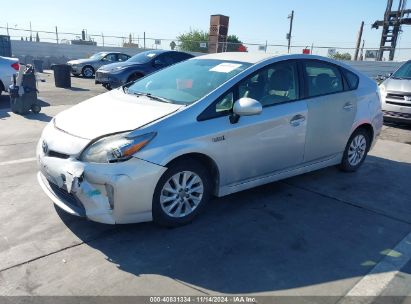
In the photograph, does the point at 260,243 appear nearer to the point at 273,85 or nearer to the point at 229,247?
the point at 229,247

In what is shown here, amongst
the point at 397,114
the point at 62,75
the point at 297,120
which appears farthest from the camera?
the point at 62,75

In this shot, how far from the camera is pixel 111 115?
3766 mm

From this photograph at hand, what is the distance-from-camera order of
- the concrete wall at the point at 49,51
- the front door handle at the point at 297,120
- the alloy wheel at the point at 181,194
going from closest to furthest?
the alloy wheel at the point at 181,194, the front door handle at the point at 297,120, the concrete wall at the point at 49,51

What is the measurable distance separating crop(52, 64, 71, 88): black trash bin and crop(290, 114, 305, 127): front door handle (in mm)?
12178

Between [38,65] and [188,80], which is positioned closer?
[188,80]

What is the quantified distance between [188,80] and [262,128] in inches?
39.3

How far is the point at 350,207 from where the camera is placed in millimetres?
4492

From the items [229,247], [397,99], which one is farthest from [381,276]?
[397,99]

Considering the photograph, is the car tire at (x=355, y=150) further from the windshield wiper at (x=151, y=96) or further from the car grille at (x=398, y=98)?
the car grille at (x=398, y=98)

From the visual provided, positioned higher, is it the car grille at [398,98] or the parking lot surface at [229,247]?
the car grille at [398,98]

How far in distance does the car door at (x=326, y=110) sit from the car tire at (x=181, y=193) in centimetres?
160

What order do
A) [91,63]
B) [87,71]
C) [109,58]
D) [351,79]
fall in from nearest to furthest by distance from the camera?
[351,79]
[87,71]
[91,63]
[109,58]

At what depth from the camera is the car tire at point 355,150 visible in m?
5.48

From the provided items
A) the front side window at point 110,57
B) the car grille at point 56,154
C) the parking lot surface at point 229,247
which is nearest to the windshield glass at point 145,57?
the front side window at point 110,57
